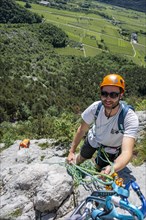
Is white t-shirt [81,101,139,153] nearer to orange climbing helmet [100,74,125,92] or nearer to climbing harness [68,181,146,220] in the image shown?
orange climbing helmet [100,74,125,92]

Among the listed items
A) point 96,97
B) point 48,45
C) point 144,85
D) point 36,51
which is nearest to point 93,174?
point 96,97

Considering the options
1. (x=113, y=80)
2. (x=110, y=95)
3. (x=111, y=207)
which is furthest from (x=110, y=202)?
(x=113, y=80)

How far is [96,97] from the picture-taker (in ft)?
244

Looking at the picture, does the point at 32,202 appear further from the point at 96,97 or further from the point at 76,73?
the point at 76,73

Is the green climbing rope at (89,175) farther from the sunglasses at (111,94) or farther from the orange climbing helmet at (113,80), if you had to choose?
the orange climbing helmet at (113,80)

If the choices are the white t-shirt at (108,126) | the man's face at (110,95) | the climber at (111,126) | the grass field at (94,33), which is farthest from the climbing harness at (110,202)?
the grass field at (94,33)

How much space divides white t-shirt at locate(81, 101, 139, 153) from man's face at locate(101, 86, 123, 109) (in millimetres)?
319

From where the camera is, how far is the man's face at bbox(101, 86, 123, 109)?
5109mm

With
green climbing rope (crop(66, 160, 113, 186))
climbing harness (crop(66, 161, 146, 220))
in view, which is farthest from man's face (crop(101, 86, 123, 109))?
climbing harness (crop(66, 161, 146, 220))

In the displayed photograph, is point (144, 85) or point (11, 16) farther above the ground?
point (11, 16)

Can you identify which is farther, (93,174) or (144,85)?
(144,85)

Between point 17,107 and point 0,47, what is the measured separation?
54.0m

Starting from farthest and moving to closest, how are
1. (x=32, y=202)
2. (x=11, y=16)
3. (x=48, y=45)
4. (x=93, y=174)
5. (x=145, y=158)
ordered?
1. (x=11, y=16)
2. (x=48, y=45)
3. (x=145, y=158)
4. (x=32, y=202)
5. (x=93, y=174)

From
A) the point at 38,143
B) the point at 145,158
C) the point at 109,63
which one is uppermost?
the point at 145,158
